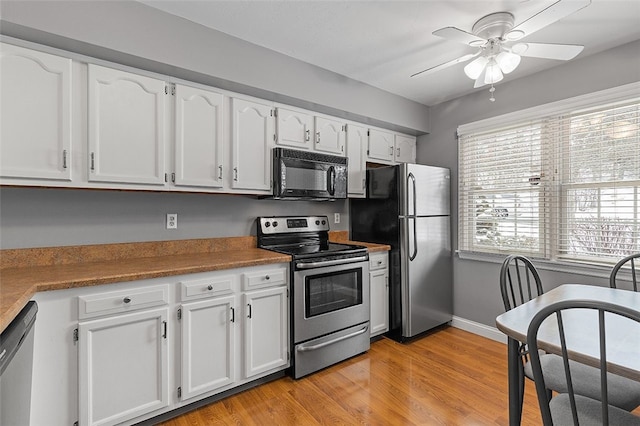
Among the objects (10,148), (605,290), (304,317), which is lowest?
(304,317)

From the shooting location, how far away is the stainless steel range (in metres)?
2.40

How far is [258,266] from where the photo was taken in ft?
7.36

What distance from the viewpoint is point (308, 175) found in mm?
2789

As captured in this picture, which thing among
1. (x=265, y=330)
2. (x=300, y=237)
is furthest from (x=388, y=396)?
(x=300, y=237)

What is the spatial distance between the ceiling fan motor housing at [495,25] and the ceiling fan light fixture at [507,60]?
0.14 meters

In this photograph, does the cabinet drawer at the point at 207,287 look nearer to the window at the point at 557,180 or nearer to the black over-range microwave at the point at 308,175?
the black over-range microwave at the point at 308,175

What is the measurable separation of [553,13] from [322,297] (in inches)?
86.5

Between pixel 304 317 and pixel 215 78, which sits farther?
pixel 304 317

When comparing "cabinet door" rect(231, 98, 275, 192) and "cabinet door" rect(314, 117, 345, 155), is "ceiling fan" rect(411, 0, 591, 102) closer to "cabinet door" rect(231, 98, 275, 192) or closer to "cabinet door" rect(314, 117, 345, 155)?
"cabinet door" rect(314, 117, 345, 155)

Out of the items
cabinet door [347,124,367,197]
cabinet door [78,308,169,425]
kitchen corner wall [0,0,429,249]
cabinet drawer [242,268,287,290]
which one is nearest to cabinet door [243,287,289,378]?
cabinet drawer [242,268,287,290]

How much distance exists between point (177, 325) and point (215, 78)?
1614 mm

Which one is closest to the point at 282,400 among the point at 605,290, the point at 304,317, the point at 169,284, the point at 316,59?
the point at 304,317

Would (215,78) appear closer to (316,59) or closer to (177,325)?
(316,59)

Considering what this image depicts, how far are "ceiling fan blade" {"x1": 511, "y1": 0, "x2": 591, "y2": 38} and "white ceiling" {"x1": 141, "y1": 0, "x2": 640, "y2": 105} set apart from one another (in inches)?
9.9
